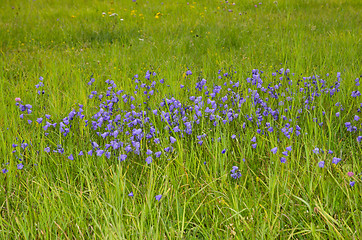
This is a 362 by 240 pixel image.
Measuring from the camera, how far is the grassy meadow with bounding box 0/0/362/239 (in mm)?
1860

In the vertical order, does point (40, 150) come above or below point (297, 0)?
below

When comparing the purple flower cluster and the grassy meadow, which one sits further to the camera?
the purple flower cluster

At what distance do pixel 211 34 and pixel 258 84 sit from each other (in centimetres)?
271

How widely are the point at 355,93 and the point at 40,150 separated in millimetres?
2711

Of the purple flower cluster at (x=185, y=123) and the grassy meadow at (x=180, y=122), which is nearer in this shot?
the grassy meadow at (x=180, y=122)

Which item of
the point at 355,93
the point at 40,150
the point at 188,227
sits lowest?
the point at 188,227

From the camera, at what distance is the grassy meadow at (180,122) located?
1.86m

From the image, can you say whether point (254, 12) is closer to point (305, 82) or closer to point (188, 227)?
point (305, 82)

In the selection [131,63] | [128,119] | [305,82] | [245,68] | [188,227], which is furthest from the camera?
[131,63]

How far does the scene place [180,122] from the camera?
2.63 meters

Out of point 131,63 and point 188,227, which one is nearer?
point 188,227

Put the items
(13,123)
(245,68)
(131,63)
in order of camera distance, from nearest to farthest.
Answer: (13,123)
(245,68)
(131,63)

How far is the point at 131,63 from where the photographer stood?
4.81 m

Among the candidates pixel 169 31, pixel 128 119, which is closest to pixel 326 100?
pixel 128 119
